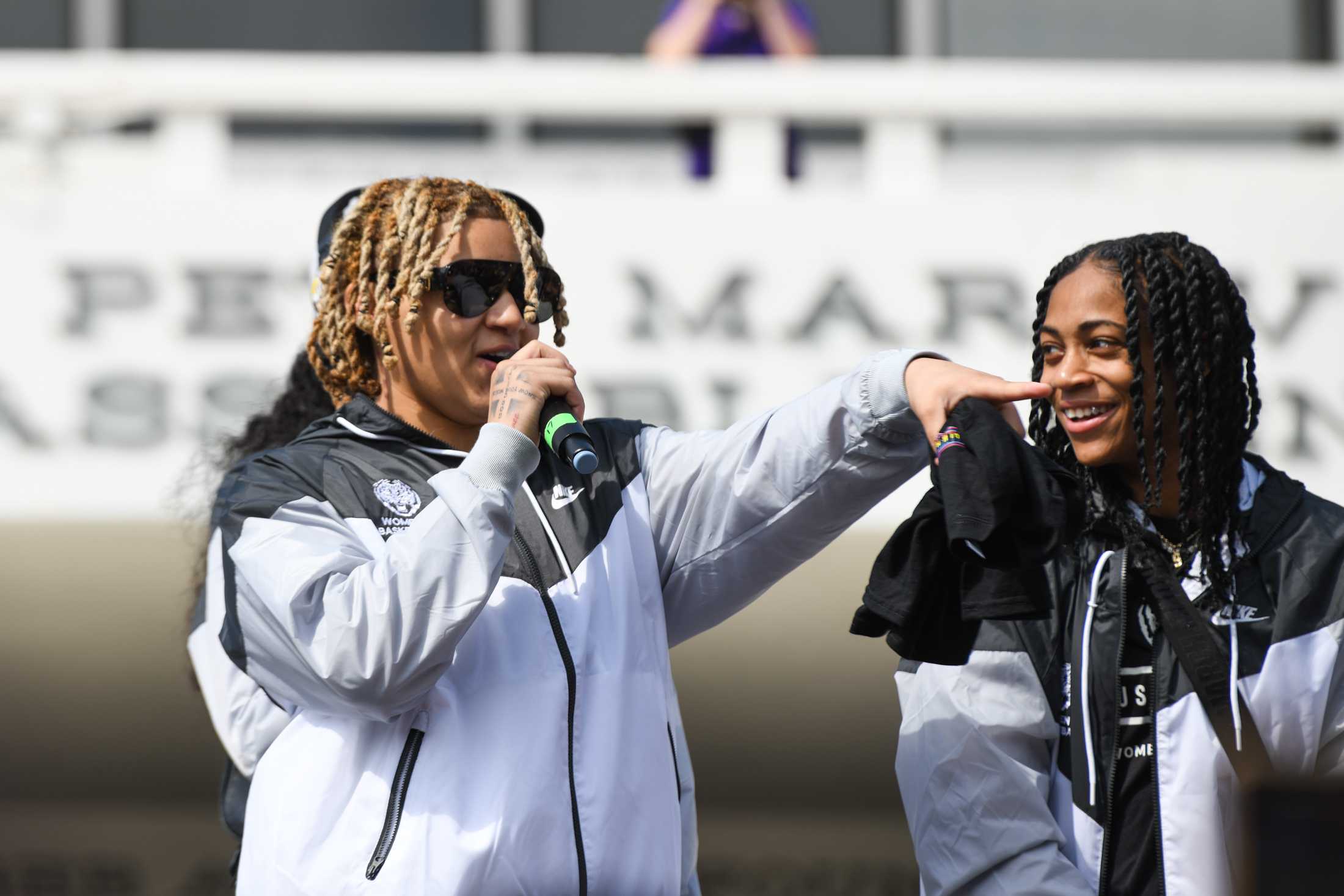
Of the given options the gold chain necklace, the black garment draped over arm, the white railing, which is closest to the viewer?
the black garment draped over arm

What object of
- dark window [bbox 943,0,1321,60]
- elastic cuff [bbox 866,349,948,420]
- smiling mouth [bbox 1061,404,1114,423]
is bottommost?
smiling mouth [bbox 1061,404,1114,423]

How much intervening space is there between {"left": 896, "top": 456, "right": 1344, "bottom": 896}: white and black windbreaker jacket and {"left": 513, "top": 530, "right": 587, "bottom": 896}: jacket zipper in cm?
53

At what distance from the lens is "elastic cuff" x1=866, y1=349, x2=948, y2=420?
6.68 feet

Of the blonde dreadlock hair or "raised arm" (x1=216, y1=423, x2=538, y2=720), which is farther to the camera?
the blonde dreadlock hair

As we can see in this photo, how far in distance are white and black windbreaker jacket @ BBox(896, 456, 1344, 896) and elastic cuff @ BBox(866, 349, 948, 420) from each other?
0.42 meters

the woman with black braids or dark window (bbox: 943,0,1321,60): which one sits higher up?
dark window (bbox: 943,0,1321,60)

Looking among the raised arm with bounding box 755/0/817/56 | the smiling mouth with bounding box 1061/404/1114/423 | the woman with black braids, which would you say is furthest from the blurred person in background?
the smiling mouth with bounding box 1061/404/1114/423

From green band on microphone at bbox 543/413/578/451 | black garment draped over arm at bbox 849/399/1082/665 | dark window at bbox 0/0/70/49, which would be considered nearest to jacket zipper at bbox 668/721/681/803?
black garment draped over arm at bbox 849/399/1082/665

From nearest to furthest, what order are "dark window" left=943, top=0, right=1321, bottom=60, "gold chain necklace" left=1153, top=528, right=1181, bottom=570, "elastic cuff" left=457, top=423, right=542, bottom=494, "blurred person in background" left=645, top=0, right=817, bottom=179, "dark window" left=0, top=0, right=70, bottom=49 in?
"elastic cuff" left=457, top=423, right=542, bottom=494
"gold chain necklace" left=1153, top=528, right=1181, bottom=570
"blurred person in background" left=645, top=0, right=817, bottom=179
"dark window" left=943, top=0, right=1321, bottom=60
"dark window" left=0, top=0, right=70, bottom=49

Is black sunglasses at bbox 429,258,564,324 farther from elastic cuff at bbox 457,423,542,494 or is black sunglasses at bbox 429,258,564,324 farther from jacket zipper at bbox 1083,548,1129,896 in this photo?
jacket zipper at bbox 1083,548,1129,896

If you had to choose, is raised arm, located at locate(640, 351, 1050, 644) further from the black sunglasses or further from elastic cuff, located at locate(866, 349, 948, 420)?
the black sunglasses

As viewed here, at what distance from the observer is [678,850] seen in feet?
6.88

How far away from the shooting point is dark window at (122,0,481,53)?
6504mm

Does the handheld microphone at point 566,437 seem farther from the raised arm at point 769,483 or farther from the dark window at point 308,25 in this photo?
the dark window at point 308,25
